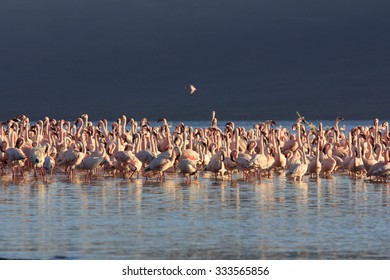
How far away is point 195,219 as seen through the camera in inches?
841

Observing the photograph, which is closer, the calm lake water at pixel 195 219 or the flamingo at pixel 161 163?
the calm lake water at pixel 195 219

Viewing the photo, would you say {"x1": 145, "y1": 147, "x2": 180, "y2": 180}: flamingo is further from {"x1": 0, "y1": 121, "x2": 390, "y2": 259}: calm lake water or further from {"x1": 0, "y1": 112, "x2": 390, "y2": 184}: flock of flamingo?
{"x1": 0, "y1": 121, "x2": 390, "y2": 259}: calm lake water

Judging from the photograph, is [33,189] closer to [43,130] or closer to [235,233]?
[235,233]

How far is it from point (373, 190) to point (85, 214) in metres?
9.19

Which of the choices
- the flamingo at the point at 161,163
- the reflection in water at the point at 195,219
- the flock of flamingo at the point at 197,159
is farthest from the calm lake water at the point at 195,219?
the flock of flamingo at the point at 197,159

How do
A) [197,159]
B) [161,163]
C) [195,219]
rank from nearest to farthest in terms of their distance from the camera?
[195,219] → [161,163] → [197,159]

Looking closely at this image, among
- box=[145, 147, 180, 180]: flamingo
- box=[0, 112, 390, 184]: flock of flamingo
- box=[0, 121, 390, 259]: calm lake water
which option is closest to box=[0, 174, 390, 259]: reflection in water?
box=[0, 121, 390, 259]: calm lake water

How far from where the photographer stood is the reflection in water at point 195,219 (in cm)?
1733

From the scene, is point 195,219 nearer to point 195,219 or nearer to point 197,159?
point 195,219

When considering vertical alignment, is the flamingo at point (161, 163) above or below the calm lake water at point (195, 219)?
above

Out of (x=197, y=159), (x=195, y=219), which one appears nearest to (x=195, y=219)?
(x=195, y=219)

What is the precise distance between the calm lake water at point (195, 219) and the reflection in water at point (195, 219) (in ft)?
0.06

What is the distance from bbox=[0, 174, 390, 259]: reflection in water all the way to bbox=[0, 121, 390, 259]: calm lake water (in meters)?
0.02

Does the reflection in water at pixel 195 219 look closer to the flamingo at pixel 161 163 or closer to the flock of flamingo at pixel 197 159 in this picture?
the flamingo at pixel 161 163
